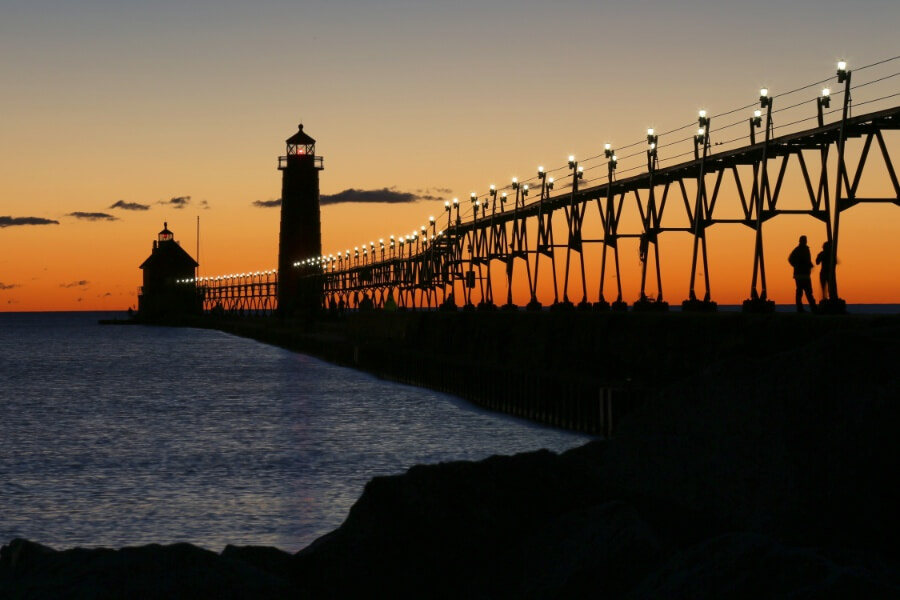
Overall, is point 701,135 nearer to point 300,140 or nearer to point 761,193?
point 761,193

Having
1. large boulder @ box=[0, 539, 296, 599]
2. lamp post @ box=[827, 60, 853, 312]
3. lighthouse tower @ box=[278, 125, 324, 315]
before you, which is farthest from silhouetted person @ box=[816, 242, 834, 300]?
lighthouse tower @ box=[278, 125, 324, 315]

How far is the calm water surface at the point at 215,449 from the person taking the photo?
21.7 metres

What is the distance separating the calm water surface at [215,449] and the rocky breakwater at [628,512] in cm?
1105

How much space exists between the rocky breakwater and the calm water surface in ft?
36.3

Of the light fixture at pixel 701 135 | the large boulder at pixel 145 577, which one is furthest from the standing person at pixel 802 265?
the large boulder at pixel 145 577

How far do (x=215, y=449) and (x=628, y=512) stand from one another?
28571mm

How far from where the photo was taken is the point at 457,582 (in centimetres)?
834

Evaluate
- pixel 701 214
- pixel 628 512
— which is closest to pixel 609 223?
pixel 701 214

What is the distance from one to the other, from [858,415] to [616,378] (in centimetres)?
2085

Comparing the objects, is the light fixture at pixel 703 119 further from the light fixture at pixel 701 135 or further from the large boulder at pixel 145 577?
the large boulder at pixel 145 577

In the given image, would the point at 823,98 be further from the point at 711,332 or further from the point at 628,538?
the point at 628,538

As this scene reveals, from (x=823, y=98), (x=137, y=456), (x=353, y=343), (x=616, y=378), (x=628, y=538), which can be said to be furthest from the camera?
(x=353, y=343)

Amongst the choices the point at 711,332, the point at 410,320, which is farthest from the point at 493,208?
the point at 711,332

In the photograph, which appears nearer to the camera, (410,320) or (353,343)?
(410,320)
